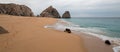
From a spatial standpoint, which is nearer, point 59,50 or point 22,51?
point 22,51

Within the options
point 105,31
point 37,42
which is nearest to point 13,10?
point 105,31

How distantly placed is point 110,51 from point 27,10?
8433cm

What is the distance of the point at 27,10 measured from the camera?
8794 cm

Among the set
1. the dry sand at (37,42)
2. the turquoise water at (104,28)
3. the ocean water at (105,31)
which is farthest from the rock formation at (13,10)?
the dry sand at (37,42)

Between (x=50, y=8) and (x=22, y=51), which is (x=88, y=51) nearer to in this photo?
(x=22, y=51)

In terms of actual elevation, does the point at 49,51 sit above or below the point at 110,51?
above

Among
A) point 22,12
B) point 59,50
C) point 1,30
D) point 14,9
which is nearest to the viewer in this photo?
point 59,50

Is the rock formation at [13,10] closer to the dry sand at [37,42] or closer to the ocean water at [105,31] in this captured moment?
the ocean water at [105,31]

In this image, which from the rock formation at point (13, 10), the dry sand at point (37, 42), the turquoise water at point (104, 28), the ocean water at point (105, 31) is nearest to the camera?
the dry sand at point (37, 42)

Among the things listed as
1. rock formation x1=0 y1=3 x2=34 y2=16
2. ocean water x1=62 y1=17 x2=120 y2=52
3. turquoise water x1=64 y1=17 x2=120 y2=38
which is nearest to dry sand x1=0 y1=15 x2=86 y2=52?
ocean water x1=62 y1=17 x2=120 y2=52

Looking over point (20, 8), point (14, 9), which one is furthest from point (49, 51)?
point (20, 8)

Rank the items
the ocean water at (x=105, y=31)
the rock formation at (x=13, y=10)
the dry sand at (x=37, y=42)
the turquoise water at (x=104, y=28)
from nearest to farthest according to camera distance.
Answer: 1. the dry sand at (x=37, y=42)
2. the ocean water at (x=105, y=31)
3. the turquoise water at (x=104, y=28)
4. the rock formation at (x=13, y=10)

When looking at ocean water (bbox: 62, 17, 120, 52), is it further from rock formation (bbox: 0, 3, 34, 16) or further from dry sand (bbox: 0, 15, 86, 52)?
rock formation (bbox: 0, 3, 34, 16)

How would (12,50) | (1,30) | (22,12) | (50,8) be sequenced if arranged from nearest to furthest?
(12,50) < (1,30) < (22,12) < (50,8)
